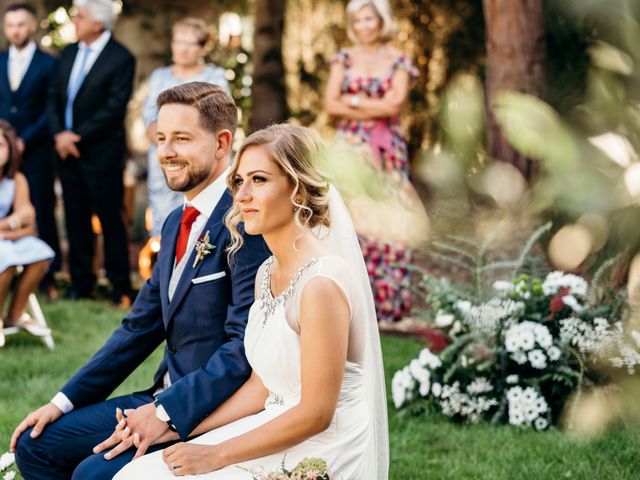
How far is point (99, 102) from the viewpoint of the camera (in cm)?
686

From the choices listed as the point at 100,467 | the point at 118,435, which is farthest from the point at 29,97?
the point at 100,467

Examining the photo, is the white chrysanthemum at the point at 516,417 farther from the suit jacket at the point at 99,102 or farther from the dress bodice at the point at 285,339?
the suit jacket at the point at 99,102

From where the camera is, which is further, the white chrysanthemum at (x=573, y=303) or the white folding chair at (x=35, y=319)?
the white folding chair at (x=35, y=319)

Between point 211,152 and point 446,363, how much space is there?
1897 mm

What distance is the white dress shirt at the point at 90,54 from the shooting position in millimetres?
6844

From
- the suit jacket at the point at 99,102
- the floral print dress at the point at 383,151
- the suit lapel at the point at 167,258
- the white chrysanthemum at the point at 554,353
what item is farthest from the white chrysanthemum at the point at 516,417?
the suit jacket at the point at 99,102

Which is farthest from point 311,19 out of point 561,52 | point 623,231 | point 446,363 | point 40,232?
point 623,231

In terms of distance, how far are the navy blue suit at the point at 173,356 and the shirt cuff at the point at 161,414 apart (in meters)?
0.02

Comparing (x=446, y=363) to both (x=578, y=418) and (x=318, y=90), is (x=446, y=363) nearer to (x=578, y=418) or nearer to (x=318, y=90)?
(x=578, y=418)

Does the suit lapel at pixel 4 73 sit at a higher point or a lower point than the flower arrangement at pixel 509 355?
higher

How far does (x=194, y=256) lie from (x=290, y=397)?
56 cm

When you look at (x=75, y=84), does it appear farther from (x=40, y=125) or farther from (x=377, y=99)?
(x=377, y=99)

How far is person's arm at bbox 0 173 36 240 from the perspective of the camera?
5.66 meters

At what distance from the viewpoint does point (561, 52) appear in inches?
322
